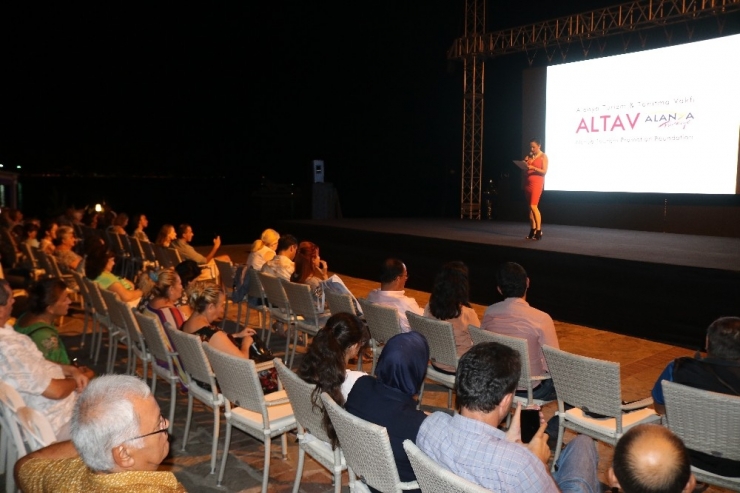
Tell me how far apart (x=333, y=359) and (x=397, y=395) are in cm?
37

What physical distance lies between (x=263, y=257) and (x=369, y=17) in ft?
34.2

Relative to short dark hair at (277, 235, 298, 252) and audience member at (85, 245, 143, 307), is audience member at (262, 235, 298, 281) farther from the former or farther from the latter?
audience member at (85, 245, 143, 307)

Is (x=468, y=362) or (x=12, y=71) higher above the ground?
(x=12, y=71)

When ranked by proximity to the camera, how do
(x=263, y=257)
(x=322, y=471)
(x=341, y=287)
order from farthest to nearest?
(x=263, y=257)
(x=341, y=287)
(x=322, y=471)

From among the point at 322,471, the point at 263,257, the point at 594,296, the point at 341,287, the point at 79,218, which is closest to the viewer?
the point at 322,471

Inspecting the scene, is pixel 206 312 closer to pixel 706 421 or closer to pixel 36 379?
pixel 36 379

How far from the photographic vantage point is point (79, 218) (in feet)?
34.6

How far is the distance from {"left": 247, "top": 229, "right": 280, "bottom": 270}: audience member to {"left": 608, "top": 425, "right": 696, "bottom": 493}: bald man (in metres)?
4.97

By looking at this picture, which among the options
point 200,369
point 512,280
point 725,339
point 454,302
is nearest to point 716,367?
point 725,339

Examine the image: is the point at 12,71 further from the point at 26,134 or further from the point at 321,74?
the point at 321,74

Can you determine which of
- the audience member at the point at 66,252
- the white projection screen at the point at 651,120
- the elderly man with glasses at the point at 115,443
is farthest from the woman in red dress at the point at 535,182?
the elderly man with glasses at the point at 115,443

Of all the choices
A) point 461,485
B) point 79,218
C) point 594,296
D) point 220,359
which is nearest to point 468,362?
point 461,485

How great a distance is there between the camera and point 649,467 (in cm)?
151

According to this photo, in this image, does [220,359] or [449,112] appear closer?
[220,359]
